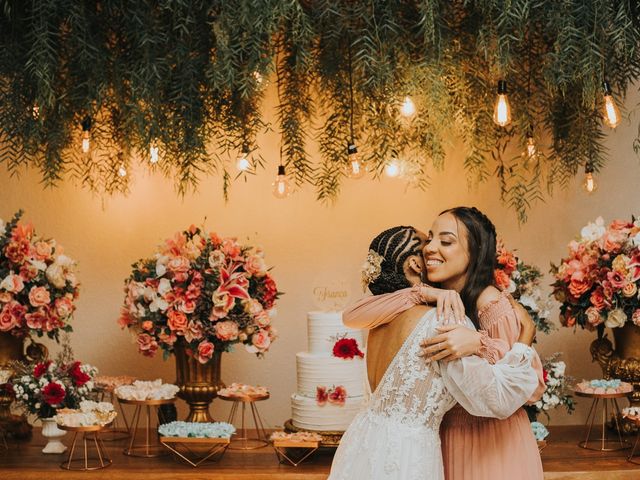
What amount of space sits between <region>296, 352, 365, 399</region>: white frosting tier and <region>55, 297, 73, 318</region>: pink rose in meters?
1.09

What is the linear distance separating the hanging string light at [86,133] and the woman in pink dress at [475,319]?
5.47ft

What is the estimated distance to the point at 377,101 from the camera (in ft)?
10.9

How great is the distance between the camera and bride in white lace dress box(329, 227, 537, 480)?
2014mm

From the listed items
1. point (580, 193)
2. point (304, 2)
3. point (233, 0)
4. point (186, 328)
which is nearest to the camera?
point (233, 0)

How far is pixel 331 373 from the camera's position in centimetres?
313

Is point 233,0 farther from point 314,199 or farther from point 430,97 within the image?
point 314,199

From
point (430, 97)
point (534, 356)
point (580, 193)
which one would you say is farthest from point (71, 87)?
point (580, 193)

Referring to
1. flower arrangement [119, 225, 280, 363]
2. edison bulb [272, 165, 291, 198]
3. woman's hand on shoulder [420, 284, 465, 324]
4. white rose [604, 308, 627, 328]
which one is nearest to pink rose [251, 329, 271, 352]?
flower arrangement [119, 225, 280, 363]

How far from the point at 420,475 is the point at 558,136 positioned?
6.88 feet

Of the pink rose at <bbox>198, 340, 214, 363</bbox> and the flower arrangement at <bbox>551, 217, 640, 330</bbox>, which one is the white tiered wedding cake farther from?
the flower arrangement at <bbox>551, 217, 640, 330</bbox>

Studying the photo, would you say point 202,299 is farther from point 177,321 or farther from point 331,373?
point 331,373

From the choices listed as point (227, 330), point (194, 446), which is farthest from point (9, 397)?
point (227, 330)

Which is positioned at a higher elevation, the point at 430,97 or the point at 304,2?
the point at 304,2

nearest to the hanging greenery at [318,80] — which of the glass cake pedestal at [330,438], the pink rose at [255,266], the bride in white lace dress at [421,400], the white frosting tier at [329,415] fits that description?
the pink rose at [255,266]
